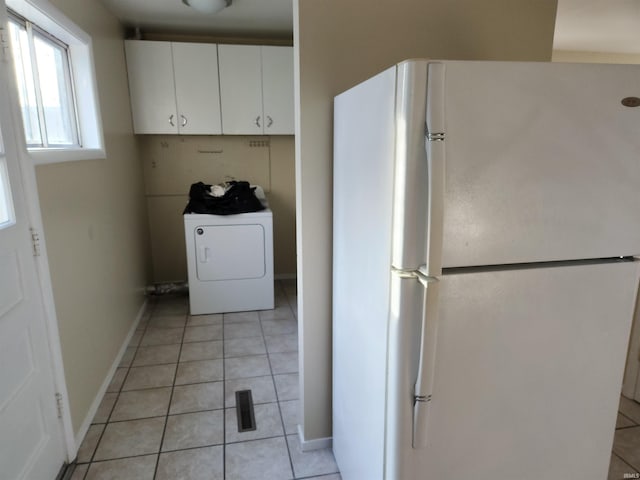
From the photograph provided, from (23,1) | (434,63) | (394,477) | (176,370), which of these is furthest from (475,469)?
(23,1)

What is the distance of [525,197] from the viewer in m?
1.09

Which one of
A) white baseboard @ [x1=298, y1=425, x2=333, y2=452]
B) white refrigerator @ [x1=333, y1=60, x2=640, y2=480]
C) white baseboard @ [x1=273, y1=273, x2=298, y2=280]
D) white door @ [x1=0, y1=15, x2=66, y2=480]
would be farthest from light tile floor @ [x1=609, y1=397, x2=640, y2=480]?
white baseboard @ [x1=273, y1=273, x2=298, y2=280]

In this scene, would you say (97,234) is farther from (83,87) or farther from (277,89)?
(277,89)

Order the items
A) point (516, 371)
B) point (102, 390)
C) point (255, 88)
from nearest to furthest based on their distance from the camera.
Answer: point (516, 371), point (102, 390), point (255, 88)

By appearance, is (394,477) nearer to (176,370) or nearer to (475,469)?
(475,469)

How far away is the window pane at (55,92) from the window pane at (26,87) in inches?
3.9

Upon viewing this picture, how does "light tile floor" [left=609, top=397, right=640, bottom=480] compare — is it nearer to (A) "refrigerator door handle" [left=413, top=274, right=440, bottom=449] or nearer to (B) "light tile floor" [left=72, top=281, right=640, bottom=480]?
(B) "light tile floor" [left=72, top=281, right=640, bottom=480]

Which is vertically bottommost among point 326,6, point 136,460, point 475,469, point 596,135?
point 136,460

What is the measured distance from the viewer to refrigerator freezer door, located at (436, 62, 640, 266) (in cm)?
102

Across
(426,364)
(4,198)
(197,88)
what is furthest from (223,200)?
(426,364)

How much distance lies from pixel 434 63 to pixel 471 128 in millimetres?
188

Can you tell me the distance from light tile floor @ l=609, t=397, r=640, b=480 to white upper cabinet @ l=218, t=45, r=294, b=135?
131 inches

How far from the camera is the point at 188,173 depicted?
4066mm

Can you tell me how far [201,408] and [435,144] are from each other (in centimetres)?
207
